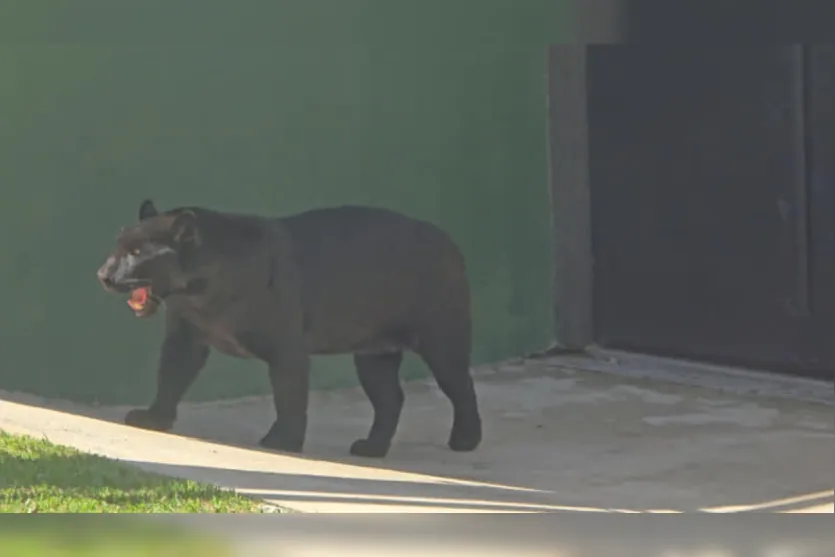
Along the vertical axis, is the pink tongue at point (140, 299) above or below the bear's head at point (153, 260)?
below

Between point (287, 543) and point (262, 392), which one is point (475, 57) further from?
point (287, 543)

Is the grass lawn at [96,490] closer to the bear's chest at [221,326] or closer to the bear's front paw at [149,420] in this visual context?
the bear's chest at [221,326]

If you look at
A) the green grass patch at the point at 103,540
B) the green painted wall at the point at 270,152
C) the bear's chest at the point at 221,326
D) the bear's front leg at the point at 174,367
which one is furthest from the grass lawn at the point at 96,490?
the green painted wall at the point at 270,152

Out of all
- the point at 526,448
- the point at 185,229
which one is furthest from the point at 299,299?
the point at 526,448

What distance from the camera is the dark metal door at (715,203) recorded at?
1191cm

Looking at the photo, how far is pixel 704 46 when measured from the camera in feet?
40.6

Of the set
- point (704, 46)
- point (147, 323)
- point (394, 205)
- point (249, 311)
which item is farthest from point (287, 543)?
point (704, 46)

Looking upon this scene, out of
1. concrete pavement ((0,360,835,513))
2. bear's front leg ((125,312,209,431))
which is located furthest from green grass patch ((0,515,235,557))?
bear's front leg ((125,312,209,431))

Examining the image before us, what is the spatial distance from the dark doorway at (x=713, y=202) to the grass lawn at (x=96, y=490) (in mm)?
5545

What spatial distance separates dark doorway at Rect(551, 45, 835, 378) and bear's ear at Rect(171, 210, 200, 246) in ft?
14.7

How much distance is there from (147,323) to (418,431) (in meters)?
1.78

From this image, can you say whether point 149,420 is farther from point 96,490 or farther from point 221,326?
point 96,490

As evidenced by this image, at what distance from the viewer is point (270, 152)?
1155 cm

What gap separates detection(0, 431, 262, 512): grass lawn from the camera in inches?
281
